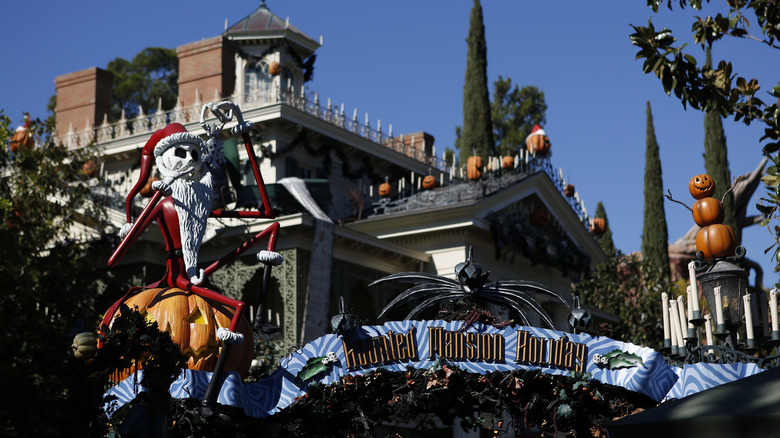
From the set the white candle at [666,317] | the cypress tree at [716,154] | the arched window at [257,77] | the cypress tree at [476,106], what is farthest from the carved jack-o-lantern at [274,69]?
the white candle at [666,317]

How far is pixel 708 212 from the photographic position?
11.7 m

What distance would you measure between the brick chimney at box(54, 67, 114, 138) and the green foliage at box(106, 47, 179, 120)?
17.4 meters

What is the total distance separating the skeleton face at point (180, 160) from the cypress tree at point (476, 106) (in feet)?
81.5

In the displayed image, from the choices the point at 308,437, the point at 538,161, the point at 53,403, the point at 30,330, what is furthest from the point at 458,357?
the point at 538,161

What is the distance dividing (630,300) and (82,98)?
19012mm

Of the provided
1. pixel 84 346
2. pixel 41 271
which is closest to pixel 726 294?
pixel 84 346

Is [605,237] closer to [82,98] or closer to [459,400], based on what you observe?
[82,98]

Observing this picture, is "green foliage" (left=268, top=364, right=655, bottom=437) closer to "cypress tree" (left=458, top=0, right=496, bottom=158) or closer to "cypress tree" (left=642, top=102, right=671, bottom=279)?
"cypress tree" (left=458, top=0, right=496, bottom=158)

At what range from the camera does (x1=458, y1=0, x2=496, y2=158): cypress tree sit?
38.2 meters

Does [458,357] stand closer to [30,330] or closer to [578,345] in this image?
[578,345]

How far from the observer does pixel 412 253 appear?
92.1 ft

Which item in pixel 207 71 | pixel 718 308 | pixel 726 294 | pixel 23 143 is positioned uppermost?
pixel 207 71

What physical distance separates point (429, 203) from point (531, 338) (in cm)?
1855

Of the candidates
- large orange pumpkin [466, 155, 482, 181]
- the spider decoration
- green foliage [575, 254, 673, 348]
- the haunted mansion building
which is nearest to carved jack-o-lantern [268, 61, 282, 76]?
the haunted mansion building
